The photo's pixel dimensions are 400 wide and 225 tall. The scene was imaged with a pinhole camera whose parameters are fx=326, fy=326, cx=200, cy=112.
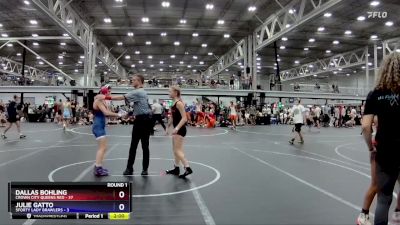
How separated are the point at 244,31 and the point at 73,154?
24871mm

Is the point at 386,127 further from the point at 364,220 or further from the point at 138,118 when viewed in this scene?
the point at 138,118

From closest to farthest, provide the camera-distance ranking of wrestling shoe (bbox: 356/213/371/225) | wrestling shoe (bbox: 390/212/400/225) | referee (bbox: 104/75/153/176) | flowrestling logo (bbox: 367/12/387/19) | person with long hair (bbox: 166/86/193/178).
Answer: wrestling shoe (bbox: 356/213/371/225)
wrestling shoe (bbox: 390/212/400/225)
person with long hair (bbox: 166/86/193/178)
referee (bbox: 104/75/153/176)
flowrestling logo (bbox: 367/12/387/19)

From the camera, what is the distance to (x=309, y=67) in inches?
1909

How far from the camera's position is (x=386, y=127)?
3.12 m

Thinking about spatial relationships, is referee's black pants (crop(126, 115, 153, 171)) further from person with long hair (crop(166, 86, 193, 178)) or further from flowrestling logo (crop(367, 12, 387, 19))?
flowrestling logo (crop(367, 12, 387, 19))

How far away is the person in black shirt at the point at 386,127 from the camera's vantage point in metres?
3.08

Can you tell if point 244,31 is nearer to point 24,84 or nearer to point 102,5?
point 102,5

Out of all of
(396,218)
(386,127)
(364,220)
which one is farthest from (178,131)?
(386,127)
